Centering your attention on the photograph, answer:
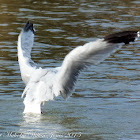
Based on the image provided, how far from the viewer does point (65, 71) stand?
380 inches

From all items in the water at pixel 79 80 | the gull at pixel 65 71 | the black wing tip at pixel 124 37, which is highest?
the black wing tip at pixel 124 37

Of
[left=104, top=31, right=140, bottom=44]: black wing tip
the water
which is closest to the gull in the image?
[left=104, top=31, right=140, bottom=44]: black wing tip

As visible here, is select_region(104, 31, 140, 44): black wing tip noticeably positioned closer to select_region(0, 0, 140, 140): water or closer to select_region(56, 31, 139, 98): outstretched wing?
select_region(56, 31, 139, 98): outstretched wing

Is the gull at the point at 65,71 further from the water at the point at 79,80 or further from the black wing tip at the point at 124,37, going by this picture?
the water at the point at 79,80

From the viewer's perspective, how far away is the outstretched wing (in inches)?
360

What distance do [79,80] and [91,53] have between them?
327 centimetres

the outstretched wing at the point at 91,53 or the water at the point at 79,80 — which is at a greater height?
the outstretched wing at the point at 91,53

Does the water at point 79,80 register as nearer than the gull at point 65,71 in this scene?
No

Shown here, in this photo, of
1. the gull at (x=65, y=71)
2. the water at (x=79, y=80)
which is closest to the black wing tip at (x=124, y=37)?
the gull at (x=65, y=71)

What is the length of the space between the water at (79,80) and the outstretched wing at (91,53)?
2.75ft

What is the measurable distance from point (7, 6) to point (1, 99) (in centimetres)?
1220

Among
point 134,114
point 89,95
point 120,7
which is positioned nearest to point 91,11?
point 120,7

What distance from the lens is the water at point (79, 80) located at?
9.28m

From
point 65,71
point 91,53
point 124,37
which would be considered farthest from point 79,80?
point 124,37
